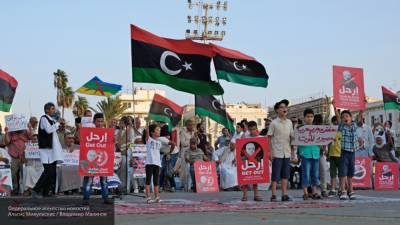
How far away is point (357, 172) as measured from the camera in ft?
58.0

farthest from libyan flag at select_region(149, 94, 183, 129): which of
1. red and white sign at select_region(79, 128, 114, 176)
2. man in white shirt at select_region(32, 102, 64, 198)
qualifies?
man in white shirt at select_region(32, 102, 64, 198)

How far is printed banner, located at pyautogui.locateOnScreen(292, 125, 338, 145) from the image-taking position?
12.9 metres

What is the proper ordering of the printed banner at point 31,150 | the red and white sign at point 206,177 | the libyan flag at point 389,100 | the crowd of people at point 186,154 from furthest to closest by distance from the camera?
the libyan flag at point 389,100, the red and white sign at point 206,177, the printed banner at point 31,150, the crowd of people at point 186,154

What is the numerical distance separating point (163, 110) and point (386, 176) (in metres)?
7.59

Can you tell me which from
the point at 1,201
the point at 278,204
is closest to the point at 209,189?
the point at 278,204

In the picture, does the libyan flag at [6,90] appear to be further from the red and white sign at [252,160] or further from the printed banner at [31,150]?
the red and white sign at [252,160]

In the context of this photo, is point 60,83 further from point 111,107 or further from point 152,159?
point 152,159

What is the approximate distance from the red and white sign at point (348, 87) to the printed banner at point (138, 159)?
4.91 m

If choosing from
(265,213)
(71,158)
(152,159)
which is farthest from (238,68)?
(265,213)

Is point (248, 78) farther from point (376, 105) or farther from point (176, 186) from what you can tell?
point (376, 105)

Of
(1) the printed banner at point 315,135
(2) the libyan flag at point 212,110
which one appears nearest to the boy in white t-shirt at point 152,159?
(1) the printed banner at point 315,135

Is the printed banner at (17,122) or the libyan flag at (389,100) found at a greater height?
the libyan flag at (389,100)

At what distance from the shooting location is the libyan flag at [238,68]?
1791 centimetres

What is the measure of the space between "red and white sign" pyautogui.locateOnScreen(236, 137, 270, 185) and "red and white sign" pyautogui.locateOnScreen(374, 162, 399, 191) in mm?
5864
